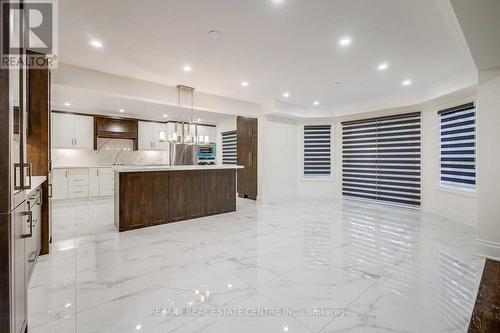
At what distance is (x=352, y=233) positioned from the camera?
377 cm

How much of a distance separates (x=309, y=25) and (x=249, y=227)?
10.2 feet

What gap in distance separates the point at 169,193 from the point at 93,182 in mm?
3946

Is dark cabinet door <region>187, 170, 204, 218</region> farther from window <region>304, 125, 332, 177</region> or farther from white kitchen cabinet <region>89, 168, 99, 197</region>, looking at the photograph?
white kitchen cabinet <region>89, 168, 99, 197</region>

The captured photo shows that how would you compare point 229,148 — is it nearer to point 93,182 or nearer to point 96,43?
point 93,182

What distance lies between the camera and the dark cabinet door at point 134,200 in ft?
12.4

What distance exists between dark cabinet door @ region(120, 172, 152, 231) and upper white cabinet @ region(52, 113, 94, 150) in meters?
4.14

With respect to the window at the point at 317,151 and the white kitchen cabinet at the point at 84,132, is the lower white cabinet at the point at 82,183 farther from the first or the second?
the window at the point at 317,151

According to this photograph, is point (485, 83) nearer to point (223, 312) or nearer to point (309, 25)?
point (309, 25)

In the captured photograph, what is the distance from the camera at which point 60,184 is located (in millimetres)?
6242

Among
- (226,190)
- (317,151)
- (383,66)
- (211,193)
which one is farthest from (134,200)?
(317,151)

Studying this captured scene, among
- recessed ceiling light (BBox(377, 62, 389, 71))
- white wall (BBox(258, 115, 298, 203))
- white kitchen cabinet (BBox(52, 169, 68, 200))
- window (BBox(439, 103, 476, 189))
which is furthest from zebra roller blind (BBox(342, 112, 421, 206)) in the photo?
white kitchen cabinet (BBox(52, 169, 68, 200))

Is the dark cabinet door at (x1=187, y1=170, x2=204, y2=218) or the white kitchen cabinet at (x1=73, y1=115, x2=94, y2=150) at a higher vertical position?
the white kitchen cabinet at (x1=73, y1=115, x2=94, y2=150)

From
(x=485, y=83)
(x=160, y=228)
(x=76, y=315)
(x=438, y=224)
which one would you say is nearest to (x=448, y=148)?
(x=438, y=224)

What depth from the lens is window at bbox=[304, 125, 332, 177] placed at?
7164mm
